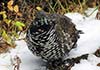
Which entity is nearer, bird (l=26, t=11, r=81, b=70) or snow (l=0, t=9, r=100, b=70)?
bird (l=26, t=11, r=81, b=70)

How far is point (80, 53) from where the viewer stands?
4465 millimetres

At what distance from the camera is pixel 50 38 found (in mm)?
3857

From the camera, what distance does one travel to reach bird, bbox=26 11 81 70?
3.81 meters

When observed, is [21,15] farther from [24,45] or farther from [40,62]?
[40,62]

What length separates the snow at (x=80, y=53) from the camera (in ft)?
13.8

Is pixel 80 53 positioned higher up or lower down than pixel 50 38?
higher up

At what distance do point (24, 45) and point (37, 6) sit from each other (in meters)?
1.11

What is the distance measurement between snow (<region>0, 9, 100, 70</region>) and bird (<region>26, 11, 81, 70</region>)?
22 cm

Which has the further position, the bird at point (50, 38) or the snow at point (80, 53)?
the snow at point (80, 53)

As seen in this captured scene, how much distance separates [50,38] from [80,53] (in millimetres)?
721

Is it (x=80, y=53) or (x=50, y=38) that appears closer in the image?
(x=50, y=38)

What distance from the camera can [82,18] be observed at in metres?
5.57

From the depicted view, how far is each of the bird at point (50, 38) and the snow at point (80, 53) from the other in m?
0.22

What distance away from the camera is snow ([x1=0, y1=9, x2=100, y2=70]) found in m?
4.21
